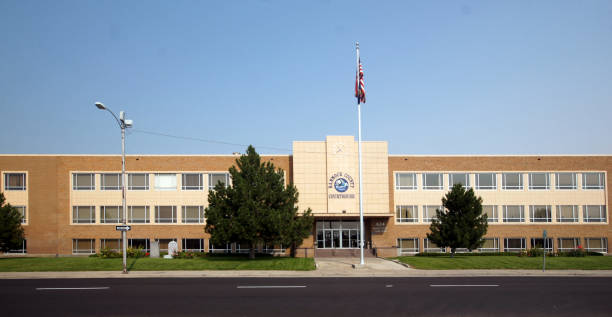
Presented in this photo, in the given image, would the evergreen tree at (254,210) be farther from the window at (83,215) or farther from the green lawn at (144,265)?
the window at (83,215)

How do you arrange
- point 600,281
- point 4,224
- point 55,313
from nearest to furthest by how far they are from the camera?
point 55,313 < point 600,281 < point 4,224

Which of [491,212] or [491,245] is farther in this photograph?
[491,212]

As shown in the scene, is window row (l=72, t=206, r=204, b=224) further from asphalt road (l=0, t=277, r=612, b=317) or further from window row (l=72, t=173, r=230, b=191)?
asphalt road (l=0, t=277, r=612, b=317)

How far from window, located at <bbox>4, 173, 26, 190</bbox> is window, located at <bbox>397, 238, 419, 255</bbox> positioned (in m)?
33.7

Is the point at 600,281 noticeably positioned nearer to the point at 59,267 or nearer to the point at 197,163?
the point at 59,267

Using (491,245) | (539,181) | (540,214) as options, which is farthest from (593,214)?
(491,245)

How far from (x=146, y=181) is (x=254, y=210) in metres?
15.7

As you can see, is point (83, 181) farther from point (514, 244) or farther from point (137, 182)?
point (514, 244)

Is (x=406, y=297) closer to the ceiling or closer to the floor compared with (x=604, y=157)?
closer to the floor

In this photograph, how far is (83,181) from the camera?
42812 millimetres

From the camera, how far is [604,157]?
A: 146ft

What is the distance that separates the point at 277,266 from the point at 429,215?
66.5ft

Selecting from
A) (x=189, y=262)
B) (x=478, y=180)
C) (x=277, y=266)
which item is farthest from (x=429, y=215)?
(x=189, y=262)

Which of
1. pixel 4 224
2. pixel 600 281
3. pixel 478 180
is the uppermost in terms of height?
pixel 478 180
